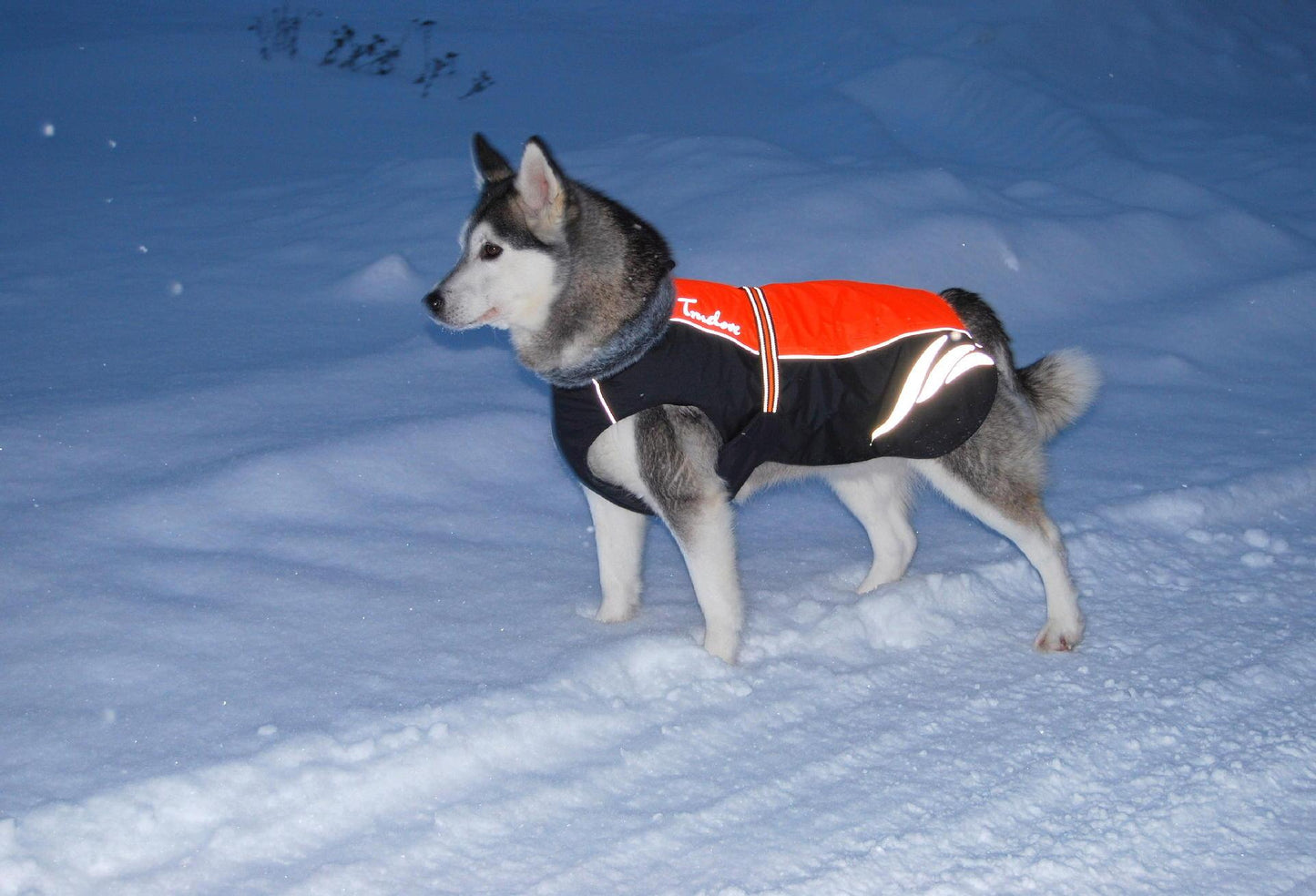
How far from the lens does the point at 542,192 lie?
3.15m

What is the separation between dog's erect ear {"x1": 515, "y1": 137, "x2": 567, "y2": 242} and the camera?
306cm

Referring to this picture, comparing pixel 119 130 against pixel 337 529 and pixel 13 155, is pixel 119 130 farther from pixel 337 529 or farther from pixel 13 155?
pixel 337 529

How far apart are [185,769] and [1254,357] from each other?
5551 mm

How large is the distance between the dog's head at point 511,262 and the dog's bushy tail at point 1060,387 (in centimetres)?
158

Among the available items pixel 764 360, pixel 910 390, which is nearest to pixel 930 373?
pixel 910 390

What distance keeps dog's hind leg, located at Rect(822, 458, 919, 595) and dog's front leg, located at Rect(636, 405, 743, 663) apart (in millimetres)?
663

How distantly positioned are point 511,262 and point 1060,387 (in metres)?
1.82

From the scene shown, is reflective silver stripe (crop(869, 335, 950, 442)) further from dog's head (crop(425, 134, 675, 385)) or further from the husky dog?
dog's head (crop(425, 134, 675, 385))

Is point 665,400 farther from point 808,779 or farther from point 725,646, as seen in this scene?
point 808,779

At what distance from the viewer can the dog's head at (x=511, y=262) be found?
3154 millimetres

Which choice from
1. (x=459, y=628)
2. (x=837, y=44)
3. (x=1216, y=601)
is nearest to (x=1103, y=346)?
(x=1216, y=601)

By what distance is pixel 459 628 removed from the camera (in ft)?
11.4

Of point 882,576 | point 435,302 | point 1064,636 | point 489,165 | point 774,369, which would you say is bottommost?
point 882,576

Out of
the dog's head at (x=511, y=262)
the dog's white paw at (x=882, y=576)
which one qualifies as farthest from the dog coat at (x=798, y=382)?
the dog's white paw at (x=882, y=576)
